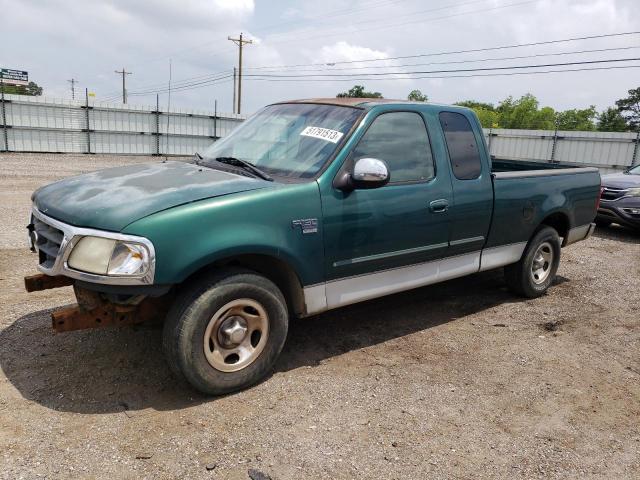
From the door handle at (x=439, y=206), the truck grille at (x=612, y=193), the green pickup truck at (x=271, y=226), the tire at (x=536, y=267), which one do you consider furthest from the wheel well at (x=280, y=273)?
the truck grille at (x=612, y=193)

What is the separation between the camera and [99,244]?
→ 2.98m

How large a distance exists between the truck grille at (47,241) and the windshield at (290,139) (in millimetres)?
1312

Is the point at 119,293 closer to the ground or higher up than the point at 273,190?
closer to the ground

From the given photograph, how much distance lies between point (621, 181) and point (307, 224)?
863 centimetres

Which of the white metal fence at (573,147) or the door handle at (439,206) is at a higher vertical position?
the white metal fence at (573,147)

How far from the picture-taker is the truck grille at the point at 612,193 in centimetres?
961

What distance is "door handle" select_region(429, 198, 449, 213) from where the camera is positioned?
4266 mm

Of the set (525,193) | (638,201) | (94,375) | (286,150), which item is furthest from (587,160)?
(94,375)

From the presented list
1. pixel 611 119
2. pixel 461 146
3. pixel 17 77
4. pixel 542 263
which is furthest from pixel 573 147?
pixel 17 77

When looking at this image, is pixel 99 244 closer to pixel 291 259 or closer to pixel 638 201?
pixel 291 259

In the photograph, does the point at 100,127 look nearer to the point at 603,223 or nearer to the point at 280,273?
the point at 603,223

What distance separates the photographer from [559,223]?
595cm

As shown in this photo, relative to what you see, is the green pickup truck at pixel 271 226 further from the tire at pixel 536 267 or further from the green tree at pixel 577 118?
the green tree at pixel 577 118

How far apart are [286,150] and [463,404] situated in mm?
2194
